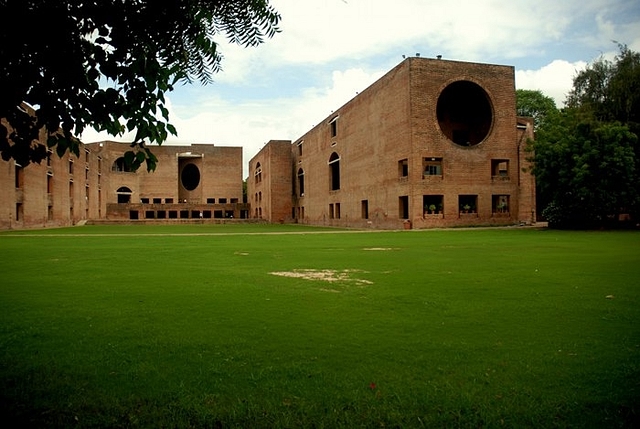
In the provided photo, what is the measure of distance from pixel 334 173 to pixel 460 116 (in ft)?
48.9

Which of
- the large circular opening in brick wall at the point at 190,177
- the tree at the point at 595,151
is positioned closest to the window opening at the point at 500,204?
the tree at the point at 595,151

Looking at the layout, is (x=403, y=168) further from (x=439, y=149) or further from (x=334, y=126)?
(x=334, y=126)

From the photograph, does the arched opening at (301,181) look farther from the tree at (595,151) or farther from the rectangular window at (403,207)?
the tree at (595,151)

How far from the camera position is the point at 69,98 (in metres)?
2.88

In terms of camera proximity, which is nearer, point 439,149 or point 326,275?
point 326,275

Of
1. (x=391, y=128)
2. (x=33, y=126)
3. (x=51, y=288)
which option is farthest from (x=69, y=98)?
(x=391, y=128)

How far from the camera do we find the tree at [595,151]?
26812 mm

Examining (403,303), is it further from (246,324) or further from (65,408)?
(65,408)

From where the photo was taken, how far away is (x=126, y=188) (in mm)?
78000

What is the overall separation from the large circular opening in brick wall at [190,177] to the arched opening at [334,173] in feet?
129

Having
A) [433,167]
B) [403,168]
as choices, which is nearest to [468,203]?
[433,167]

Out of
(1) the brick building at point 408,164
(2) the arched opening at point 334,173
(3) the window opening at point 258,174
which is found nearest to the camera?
(1) the brick building at point 408,164

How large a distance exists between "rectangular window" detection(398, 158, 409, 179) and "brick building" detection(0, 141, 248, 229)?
29069 millimetres

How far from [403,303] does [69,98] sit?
16.2ft
